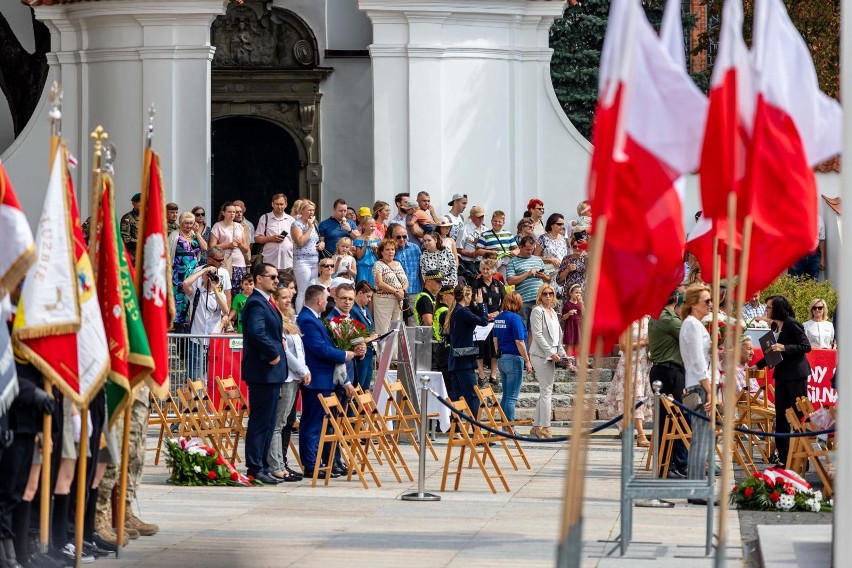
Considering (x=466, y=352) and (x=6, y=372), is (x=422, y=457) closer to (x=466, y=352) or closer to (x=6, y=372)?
(x=466, y=352)

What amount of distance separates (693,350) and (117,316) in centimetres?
659

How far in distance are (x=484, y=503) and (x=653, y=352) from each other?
250 centimetres

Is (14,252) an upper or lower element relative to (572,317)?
upper

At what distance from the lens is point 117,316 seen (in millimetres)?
12867

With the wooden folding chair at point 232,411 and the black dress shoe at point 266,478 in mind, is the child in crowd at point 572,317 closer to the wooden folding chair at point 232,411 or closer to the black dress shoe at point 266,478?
the wooden folding chair at point 232,411

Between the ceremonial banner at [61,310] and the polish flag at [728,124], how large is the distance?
4107 mm

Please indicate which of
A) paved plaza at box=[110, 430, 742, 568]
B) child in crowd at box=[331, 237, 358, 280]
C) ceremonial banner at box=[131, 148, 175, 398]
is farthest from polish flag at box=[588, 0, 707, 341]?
child in crowd at box=[331, 237, 358, 280]

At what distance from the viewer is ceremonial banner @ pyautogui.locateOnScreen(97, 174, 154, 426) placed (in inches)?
503

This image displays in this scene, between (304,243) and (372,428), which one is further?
(304,243)

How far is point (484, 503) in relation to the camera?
17156 millimetres

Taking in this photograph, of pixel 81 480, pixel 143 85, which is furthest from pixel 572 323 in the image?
pixel 81 480

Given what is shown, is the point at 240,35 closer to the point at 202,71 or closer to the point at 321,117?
the point at 321,117

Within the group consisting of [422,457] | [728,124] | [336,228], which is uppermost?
[336,228]

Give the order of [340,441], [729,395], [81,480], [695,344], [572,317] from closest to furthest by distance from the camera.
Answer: [729,395] < [81,480] < [695,344] < [340,441] < [572,317]
